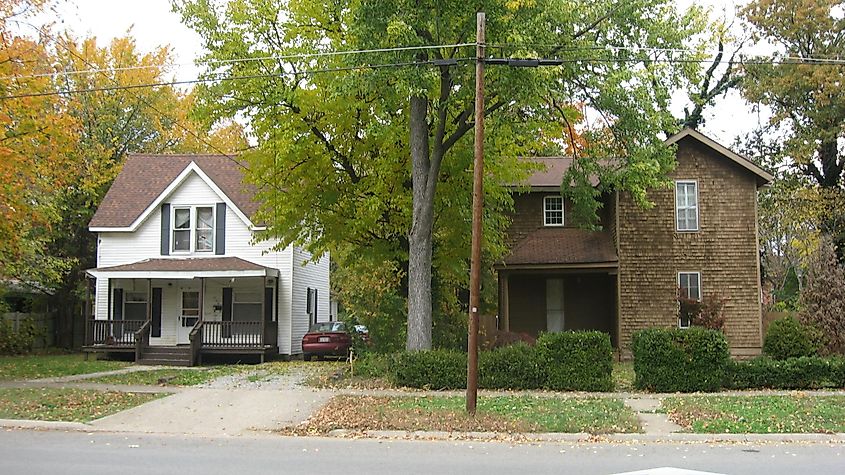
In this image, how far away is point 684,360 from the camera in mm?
17750

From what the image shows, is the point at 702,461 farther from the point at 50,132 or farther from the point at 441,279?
the point at 50,132

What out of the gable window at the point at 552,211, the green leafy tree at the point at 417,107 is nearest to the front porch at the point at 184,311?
the green leafy tree at the point at 417,107

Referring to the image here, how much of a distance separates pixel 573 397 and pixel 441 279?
7273mm

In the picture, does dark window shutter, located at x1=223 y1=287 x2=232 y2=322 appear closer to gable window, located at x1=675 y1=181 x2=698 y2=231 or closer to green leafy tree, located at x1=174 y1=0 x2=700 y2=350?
green leafy tree, located at x1=174 y1=0 x2=700 y2=350

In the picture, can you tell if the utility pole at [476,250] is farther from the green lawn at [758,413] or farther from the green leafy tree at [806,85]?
the green leafy tree at [806,85]

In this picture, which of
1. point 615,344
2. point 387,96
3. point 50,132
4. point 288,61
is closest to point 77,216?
point 50,132

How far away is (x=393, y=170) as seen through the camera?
70.6 feet

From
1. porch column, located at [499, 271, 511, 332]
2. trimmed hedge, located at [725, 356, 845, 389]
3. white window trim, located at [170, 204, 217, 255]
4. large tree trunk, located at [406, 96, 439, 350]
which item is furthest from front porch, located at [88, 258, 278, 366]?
trimmed hedge, located at [725, 356, 845, 389]

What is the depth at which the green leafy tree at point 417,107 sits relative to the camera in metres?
17.4

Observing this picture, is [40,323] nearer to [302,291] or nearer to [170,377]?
[302,291]

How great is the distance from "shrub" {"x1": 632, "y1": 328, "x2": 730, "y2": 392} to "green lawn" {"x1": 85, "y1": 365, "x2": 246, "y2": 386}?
1125 cm

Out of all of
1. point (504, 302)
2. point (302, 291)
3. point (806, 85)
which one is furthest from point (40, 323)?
point (806, 85)

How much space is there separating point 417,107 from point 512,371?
6.98m

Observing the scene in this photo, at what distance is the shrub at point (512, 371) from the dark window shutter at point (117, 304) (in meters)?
16.8
